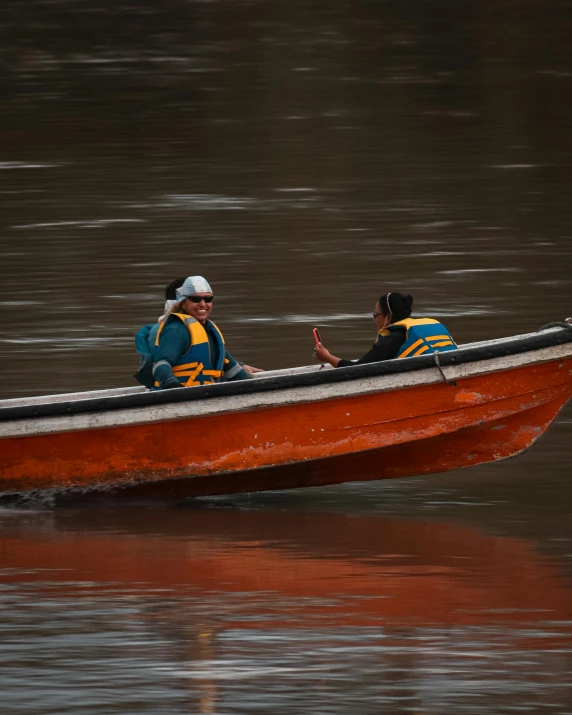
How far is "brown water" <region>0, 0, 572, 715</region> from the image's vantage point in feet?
21.8

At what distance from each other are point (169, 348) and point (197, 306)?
0.96 feet

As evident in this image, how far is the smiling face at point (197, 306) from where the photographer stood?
9.71m

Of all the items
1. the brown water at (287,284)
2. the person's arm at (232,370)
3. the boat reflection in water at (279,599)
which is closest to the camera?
the boat reflection in water at (279,599)

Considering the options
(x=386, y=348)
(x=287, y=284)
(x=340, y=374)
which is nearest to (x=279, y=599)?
(x=340, y=374)

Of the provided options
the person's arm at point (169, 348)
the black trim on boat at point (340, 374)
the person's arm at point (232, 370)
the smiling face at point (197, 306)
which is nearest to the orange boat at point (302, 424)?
the black trim on boat at point (340, 374)

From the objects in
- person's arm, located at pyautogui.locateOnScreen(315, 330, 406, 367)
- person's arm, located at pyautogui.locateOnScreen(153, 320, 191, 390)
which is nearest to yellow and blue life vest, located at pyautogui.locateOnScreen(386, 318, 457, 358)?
person's arm, located at pyautogui.locateOnScreen(315, 330, 406, 367)

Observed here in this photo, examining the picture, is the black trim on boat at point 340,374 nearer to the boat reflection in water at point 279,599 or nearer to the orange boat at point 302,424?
the orange boat at point 302,424

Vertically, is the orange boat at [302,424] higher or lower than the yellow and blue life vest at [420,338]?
lower

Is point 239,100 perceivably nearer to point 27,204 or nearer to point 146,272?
point 27,204

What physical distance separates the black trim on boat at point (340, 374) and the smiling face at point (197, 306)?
1.93 feet

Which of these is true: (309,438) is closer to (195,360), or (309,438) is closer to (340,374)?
(340,374)

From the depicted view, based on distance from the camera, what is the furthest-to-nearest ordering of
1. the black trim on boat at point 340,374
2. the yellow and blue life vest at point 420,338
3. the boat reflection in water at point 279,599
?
the yellow and blue life vest at point 420,338 < the black trim on boat at point 340,374 < the boat reflection in water at point 279,599

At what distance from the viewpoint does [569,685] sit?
20.5 feet

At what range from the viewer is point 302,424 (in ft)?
31.2
